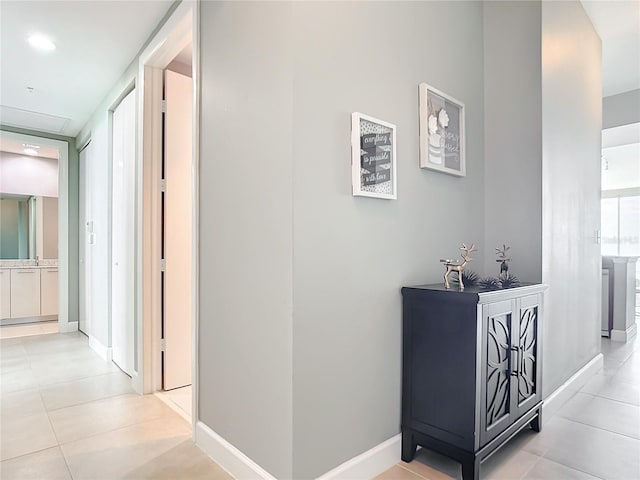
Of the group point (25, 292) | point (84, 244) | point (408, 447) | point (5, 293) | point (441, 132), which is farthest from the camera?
point (25, 292)

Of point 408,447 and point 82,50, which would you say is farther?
point 82,50

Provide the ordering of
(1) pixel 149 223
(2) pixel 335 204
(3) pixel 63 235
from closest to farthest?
(2) pixel 335 204 → (1) pixel 149 223 → (3) pixel 63 235

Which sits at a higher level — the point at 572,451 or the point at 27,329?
the point at 572,451

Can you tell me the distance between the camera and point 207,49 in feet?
6.61

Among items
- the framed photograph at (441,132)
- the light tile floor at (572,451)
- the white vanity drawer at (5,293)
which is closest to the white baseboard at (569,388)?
the light tile floor at (572,451)

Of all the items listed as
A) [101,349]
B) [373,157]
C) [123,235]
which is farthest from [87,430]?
[373,157]

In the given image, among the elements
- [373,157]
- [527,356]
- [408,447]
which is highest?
[373,157]

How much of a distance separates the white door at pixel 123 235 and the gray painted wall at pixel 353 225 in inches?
78.5

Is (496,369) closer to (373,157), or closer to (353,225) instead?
(353,225)

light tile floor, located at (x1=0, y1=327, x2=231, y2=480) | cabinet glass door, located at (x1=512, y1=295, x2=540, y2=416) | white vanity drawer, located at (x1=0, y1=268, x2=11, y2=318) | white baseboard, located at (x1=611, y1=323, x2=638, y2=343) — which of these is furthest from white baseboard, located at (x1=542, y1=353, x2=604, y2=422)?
white vanity drawer, located at (x1=0, y1=268, x2=11, y2=318)

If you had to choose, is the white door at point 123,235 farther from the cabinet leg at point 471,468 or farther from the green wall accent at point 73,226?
the cabinet leg at point 471,468

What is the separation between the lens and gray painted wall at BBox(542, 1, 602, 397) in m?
2.40

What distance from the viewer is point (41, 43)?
2.80 meters

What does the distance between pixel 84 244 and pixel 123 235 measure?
1919mm
